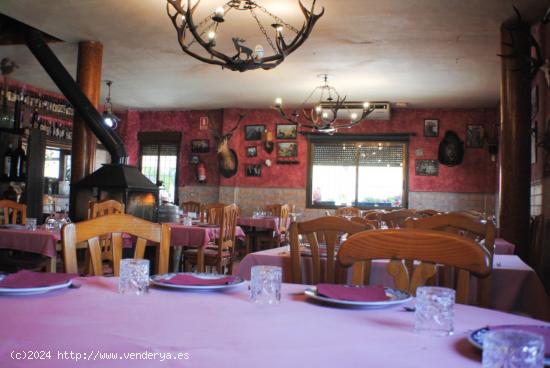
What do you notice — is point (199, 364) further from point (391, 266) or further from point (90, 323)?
point (391, 266)

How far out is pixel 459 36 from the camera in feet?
20.5

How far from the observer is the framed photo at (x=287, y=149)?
1141cm

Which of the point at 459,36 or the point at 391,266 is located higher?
the point at 459,36

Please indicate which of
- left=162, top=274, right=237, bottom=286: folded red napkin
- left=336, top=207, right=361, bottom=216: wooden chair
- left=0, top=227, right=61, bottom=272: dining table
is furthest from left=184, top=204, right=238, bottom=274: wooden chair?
left=162, top=274, right=237, bottom=286: folded red napkin

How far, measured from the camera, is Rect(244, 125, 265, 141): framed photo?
11586 mm

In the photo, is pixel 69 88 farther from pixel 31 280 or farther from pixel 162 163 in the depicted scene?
pixel 31 280

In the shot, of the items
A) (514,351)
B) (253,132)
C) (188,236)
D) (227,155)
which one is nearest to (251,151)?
(253,132)

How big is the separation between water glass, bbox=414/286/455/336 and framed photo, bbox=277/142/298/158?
10.3m

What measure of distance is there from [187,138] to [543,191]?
833 centimetres

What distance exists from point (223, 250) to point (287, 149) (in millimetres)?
5919

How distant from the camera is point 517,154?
546 centimetres

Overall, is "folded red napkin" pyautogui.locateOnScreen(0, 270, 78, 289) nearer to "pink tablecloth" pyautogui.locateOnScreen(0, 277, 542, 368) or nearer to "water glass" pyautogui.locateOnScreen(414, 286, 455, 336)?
"pink tablecloth" pyautogui.locateOnScreen(0, 277, 542, 368)

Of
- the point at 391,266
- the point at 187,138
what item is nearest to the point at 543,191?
the point at 391,266

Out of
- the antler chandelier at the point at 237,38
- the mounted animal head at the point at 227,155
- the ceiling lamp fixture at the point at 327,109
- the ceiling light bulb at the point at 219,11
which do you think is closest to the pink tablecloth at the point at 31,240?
the antler chandelier at the point at 237,38
